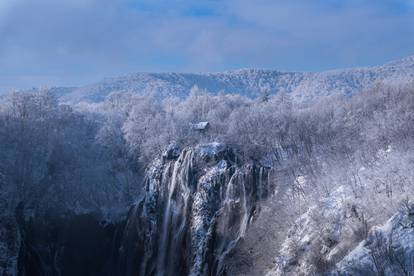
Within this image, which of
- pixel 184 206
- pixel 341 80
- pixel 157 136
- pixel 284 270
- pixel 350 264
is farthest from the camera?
pixel 341 80

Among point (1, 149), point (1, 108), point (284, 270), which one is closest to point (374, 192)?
point (284, 270)

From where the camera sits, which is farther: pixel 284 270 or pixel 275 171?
pixel 275 171

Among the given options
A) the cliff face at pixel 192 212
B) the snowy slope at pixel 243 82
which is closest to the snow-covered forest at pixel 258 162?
the cliff face at pixel 192 212

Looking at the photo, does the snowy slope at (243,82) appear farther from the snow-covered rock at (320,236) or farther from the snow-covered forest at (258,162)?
the snow-covered rock at (320,236)

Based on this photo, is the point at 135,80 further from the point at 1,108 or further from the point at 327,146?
the point at 327,146

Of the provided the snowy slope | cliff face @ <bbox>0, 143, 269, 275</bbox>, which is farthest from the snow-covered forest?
the snowy slope
